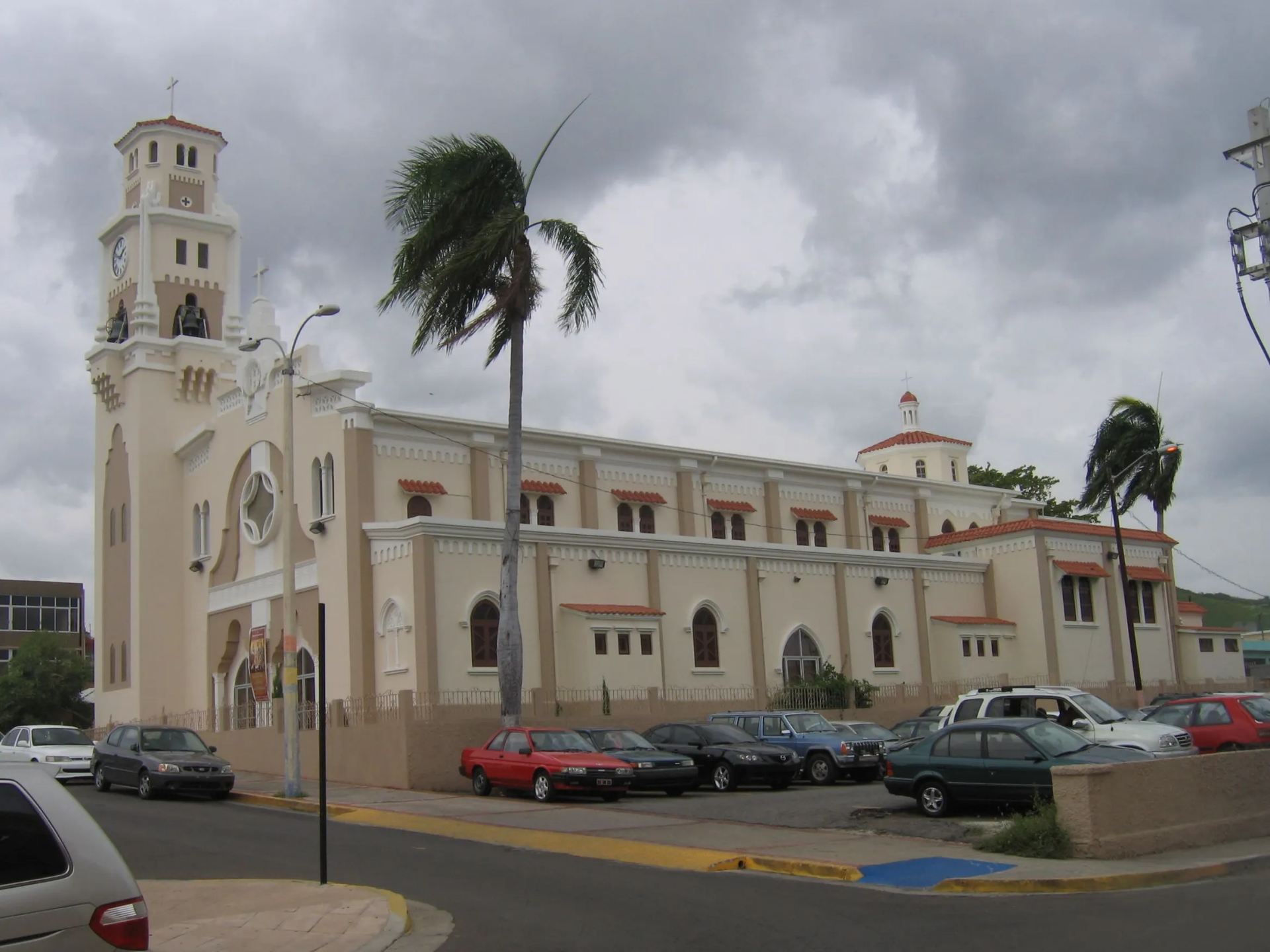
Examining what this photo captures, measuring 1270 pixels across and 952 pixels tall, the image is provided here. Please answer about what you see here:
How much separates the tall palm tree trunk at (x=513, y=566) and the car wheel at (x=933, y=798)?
10370 millimetres

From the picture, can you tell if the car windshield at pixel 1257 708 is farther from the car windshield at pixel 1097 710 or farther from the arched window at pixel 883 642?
the arched window at pixel 883 642

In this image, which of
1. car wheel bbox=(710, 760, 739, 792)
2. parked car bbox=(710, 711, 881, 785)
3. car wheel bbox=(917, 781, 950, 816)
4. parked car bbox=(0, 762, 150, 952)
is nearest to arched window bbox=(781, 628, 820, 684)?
parked car bbox=(710, 711, 881, 785)

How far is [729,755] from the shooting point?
25.7 meters

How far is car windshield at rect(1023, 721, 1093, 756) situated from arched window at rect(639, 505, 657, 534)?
83.4 feet

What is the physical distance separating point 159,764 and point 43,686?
1627 inches

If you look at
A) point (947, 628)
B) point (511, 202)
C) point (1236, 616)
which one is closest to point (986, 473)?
point (947, 628)

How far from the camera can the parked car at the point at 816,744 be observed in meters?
26.7

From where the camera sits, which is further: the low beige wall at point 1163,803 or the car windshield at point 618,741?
the car windshield at point 618,741

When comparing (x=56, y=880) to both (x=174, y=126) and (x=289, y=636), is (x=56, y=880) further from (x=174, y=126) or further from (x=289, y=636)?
(x=174, y=126)

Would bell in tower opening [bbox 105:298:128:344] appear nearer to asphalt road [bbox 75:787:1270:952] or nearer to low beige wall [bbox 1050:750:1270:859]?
asphalt road [bbox 75:787:1270:952]

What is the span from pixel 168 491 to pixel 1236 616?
166m

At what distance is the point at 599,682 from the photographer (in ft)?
109

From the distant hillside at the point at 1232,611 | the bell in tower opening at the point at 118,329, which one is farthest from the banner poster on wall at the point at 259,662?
the distant hillside at the point at 1232,611

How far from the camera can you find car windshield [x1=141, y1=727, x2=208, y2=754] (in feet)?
86.3
